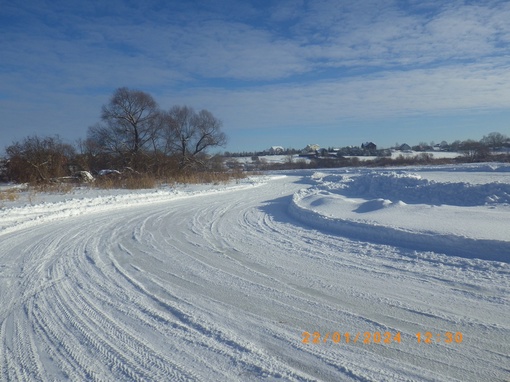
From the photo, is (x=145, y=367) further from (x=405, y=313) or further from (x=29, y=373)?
(x=405, y=313)

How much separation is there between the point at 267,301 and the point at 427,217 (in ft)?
19.2

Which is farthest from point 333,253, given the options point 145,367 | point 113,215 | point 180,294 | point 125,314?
point 113,215

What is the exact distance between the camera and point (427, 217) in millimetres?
9008

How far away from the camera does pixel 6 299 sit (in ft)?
17.1
